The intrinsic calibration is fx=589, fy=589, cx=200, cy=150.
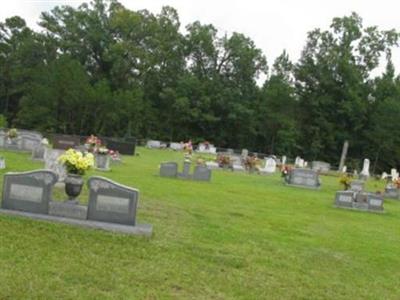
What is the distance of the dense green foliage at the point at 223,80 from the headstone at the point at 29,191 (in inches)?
1733

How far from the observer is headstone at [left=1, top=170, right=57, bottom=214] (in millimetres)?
9328

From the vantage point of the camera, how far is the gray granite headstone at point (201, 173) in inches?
838

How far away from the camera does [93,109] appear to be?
155ft

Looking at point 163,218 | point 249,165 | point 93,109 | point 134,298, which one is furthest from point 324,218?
point 93,109

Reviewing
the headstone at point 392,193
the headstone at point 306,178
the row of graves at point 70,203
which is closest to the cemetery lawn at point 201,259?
the row of graves at point 70,203

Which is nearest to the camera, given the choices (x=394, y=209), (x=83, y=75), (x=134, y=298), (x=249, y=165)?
Result: (x=134, y=298)

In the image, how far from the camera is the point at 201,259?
8.11 meters

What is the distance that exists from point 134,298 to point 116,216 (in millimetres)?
3296

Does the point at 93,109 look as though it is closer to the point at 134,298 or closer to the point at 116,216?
the point at 116,216

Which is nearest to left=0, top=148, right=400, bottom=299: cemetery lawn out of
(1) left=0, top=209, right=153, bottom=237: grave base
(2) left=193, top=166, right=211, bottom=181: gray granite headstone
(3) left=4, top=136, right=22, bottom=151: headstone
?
(1) left=0, top=209, right=153, bottom=237: grave base

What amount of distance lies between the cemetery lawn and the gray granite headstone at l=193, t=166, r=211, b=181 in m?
7.88

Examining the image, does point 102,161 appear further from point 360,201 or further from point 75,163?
point 75,163

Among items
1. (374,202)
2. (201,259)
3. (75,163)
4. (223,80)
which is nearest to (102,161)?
(374,202)

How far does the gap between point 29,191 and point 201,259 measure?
3140 millimetres
